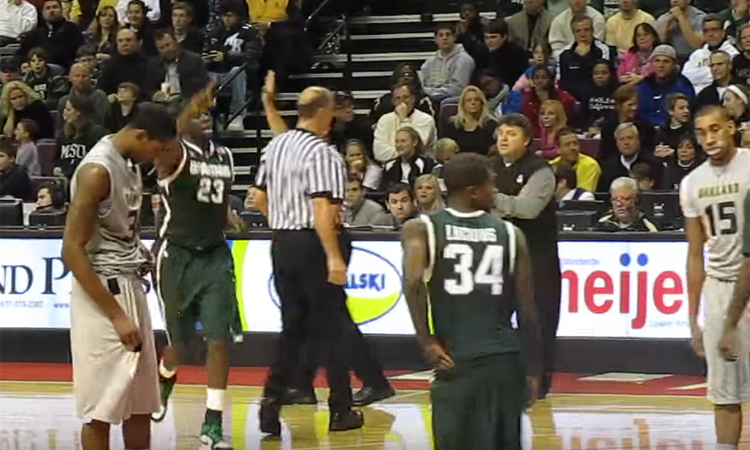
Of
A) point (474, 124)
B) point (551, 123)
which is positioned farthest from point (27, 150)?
point (551, 123)

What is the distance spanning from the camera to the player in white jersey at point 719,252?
8.48 meters

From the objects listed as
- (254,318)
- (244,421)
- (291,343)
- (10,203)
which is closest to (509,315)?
(291,343)

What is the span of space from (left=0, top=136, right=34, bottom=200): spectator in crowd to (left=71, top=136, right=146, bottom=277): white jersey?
9.55 meters

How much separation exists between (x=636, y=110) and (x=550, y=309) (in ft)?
16.5

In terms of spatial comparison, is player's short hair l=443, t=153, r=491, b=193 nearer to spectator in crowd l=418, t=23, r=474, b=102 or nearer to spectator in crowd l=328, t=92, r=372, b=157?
spectator in crowd l=328, t=92, r=372, b=157

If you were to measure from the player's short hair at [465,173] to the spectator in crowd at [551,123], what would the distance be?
30.1 feet

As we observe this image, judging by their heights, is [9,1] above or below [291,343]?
→ above

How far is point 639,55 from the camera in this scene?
1778cm

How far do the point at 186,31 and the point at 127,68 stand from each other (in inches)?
40.8

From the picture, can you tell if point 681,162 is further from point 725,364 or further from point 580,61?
point 725,364

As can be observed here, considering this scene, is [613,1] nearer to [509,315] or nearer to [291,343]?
[291,343]

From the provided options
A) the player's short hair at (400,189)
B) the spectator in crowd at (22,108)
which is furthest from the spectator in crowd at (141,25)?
the player's short hair at (400,189)

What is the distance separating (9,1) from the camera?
2208 cm

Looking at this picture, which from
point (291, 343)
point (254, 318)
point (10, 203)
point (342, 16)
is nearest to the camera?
point (291, 343)
